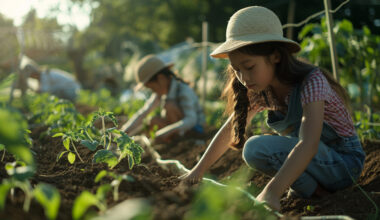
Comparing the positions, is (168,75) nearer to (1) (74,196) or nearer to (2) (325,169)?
(2) (325,169)

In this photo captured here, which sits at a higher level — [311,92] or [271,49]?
[271,49]

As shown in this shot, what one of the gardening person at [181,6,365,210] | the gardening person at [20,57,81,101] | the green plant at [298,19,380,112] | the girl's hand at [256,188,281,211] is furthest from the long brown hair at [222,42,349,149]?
the gardening person at [20,57,81,101]

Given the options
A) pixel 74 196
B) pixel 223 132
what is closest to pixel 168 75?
pixel 223 132

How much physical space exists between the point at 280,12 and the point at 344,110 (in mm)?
11531

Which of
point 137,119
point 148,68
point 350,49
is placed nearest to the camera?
point 350,49

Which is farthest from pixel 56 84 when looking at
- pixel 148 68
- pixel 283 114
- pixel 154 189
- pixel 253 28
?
pixel 154 189

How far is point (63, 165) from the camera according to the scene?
2.04m

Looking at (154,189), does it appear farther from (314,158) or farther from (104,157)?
(314,158)

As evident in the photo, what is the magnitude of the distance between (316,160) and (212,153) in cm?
55

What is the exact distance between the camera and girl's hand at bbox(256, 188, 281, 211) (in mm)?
1502

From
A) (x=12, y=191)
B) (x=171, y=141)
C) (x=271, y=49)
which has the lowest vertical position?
(x=171, y=141)

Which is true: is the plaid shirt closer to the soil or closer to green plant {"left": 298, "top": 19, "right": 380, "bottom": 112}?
the soil

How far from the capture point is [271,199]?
1.54 meters

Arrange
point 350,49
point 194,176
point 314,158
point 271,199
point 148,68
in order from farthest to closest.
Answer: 1. point 148,68
2. point 350,49
3. point 194,176
4. point 314,158
5. point 271,199
